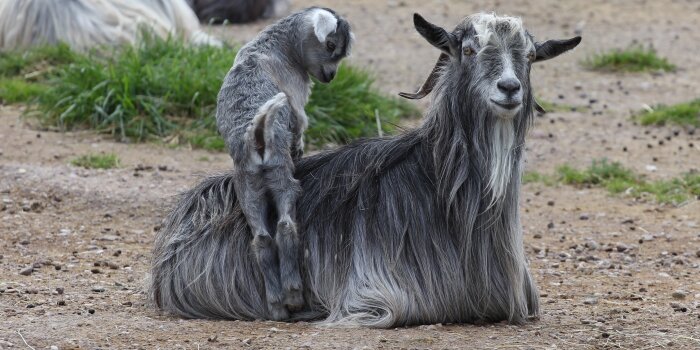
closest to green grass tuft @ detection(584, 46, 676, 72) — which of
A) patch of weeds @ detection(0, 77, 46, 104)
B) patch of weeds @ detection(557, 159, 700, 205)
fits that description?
patch of weeds @ detection(557, 159, 700, 205)

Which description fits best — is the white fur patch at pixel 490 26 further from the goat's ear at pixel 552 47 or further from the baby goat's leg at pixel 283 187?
the baby goat's leg at pixel 283 187

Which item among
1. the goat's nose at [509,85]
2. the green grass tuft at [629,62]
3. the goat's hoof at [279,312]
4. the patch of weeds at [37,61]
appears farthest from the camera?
the green grass tuft at [629,62]

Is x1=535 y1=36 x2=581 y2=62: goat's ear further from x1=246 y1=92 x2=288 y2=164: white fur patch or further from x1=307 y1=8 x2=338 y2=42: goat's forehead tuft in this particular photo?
x1=246 y1=92 x2=288 y2=164: white fur patch

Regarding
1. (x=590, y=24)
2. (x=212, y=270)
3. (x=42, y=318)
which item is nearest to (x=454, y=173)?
(x=212, y=270)

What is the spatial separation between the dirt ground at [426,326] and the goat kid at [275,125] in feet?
0.95

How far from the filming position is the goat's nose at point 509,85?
5777mm

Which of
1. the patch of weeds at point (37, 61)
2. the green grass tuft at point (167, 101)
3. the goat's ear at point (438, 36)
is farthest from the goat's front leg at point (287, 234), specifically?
the patch of weeds at point (37, 61)

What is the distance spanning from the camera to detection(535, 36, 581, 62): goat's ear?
245 inches

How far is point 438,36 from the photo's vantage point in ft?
20.1

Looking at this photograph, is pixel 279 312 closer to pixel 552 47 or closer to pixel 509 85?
pixel 509 85

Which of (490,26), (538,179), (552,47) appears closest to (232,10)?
(538,179)

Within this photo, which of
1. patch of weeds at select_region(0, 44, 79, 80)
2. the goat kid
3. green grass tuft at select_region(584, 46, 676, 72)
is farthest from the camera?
green grass tuft at select_region(584, 46, 676, 72)

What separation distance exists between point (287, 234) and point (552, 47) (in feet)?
4.72

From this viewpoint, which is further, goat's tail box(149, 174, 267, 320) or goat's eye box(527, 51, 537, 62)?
goat's tail box(149, 174, 267, 320)
